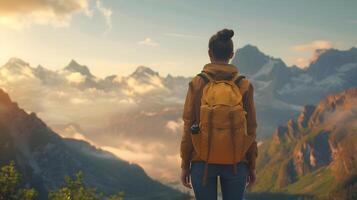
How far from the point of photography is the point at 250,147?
39.9 ft

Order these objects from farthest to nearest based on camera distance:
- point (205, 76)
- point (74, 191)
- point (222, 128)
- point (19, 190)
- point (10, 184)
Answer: point (74, 191)
point (19, 190)
point (10, 184)
point (205, 76)
point (222, 128)

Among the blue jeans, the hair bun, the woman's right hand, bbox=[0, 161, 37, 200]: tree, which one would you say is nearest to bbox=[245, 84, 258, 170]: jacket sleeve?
the blue jeans

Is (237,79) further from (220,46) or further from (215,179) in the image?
(215,179)

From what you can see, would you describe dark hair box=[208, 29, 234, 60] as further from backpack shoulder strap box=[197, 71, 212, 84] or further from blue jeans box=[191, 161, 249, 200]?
blue jeans box=[191, 161, 249, 200]

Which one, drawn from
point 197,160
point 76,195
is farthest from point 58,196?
point 197,160

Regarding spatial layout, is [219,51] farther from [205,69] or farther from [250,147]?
[250,147]

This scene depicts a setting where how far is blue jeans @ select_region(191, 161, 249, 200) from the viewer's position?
12.1m

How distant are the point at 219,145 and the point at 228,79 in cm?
169

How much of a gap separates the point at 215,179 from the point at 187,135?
4.03 ft

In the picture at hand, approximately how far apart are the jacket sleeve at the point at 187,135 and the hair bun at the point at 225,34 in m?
1.45

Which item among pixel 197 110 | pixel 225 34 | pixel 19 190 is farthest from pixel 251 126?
pixel 19 190

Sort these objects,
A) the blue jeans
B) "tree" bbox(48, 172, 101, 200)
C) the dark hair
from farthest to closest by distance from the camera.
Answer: "tree" bbox(48, 172, 101, 200), the dark hair, the blue jeans

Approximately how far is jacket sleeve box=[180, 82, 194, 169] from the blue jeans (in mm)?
219

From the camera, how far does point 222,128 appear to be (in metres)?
11.5
